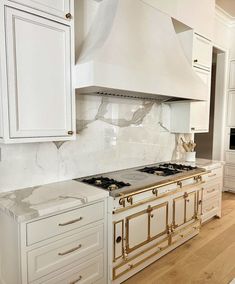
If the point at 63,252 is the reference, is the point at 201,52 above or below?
above

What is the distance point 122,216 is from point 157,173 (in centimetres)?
76

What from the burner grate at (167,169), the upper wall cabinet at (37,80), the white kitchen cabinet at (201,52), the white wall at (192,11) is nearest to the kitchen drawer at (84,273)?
the upper wall cabinet at (37,80)

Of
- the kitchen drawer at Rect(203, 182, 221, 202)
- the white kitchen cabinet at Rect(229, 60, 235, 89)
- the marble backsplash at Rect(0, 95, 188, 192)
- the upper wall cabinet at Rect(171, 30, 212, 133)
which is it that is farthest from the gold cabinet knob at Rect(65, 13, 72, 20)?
the white kitchen cabinet at Rect(229, 60, 235, 89)

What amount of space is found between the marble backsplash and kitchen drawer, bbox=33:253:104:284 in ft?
2.39

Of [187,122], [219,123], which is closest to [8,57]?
[187,122]

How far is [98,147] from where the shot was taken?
2.43 meters

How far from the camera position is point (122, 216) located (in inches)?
77.0

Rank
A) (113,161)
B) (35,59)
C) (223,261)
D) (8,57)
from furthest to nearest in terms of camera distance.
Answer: (113,161) < (223,261) < (35,59) < (8,57)

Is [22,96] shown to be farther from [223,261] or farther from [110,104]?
[223,261]

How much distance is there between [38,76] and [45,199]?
846 mm

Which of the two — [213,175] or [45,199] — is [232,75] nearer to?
[213,175]

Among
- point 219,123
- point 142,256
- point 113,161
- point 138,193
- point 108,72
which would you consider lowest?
point 142,256

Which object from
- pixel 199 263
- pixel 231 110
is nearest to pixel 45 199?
pixel 199 263

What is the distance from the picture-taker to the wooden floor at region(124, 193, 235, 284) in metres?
2.16
